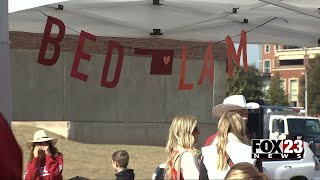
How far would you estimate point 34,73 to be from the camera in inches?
972

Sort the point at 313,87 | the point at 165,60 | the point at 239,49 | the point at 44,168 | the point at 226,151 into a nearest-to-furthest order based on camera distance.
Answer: the point at 226,151 → the point at 44,168 → the point at 239,49 → the point at 165,60 → the point at 313,87

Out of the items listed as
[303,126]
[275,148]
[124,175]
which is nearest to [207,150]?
[275,148]

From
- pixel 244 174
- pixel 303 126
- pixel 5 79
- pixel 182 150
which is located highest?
pixel 5 79

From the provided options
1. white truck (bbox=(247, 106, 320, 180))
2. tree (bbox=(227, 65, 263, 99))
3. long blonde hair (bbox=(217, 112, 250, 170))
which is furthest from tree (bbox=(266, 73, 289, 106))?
long blonde hair (bbox=(217, 112, 250, 170))

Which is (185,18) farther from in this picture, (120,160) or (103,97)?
(103,97)

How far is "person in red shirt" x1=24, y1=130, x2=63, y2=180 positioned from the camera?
5.96m

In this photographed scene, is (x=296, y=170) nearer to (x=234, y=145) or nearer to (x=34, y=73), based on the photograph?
(x=234, y=145)

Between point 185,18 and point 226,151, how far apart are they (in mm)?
3544

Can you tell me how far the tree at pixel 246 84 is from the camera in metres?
53.9

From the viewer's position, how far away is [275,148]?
3793 millimetres

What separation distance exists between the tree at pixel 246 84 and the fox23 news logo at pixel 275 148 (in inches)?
1850

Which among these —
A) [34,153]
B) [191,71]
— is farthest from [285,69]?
[34,153]

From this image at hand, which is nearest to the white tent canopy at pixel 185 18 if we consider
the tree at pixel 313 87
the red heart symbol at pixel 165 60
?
the red heart symbol at pixel 165 60

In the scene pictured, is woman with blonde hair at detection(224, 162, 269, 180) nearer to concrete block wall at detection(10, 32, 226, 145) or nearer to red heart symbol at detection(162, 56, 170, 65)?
red heart symbol at detection(162, 56, 170, 65)
